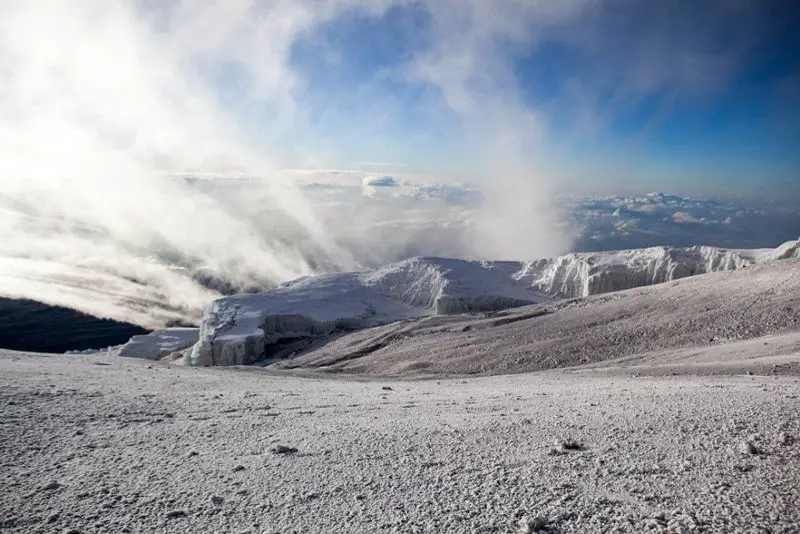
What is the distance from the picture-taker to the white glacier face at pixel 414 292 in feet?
168

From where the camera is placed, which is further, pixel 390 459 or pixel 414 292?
pixel 414 292

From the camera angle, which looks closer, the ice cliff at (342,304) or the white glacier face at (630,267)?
the ice cliff at (342,304)

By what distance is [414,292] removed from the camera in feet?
210

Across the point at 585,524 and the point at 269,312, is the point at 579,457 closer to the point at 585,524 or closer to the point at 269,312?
the point at 585,524

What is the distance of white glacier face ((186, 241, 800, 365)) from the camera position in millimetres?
51250

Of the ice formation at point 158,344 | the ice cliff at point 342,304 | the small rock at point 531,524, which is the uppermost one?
the ice cliff at point 342,304

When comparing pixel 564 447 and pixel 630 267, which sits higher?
pixel 630 267

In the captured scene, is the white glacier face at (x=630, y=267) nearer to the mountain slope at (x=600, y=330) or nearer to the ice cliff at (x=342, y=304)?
the ice cliff at (x=342, y=304)

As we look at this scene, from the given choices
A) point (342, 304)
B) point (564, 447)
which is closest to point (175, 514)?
point (564, 447)

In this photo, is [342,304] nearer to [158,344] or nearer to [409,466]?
[158,344]

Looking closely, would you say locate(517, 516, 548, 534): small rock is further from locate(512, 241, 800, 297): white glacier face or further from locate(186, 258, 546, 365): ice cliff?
locate(512, 241, 800, 297): white glacier face

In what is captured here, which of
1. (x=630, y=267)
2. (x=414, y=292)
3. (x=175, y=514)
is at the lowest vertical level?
(x=175, y=514)

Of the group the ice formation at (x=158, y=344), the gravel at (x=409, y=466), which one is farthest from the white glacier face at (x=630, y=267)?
the gravel at (x=409, y=466)

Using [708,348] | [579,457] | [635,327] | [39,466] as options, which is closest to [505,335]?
[635,327]
